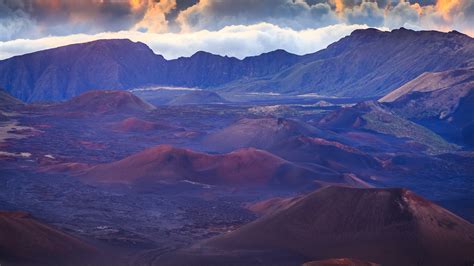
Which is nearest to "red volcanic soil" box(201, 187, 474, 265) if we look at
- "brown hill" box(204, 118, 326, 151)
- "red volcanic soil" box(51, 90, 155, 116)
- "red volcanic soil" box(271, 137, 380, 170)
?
"red volcanic soil" box(271, 137, 380, 170)

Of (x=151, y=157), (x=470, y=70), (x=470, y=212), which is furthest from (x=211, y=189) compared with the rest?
(x=470, y=70)

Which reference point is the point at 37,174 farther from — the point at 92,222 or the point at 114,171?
the point at 92,222

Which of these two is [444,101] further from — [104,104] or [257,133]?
[104,104]

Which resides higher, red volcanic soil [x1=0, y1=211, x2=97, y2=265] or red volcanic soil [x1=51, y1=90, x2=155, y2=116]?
red volcanic soil [x1=51, y1=90, x2=155, y2=116]

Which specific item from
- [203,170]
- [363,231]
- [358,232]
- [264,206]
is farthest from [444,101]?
[358,232]

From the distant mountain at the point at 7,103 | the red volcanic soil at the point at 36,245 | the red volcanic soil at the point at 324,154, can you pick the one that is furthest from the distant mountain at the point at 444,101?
the red volcanic soil at the point at 36,245

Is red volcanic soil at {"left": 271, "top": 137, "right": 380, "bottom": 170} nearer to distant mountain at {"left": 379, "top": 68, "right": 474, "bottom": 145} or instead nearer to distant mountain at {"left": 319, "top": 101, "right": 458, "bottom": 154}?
distant mountain at {"left": 319, "top": 101, "right": 458, "bottom": 154}
